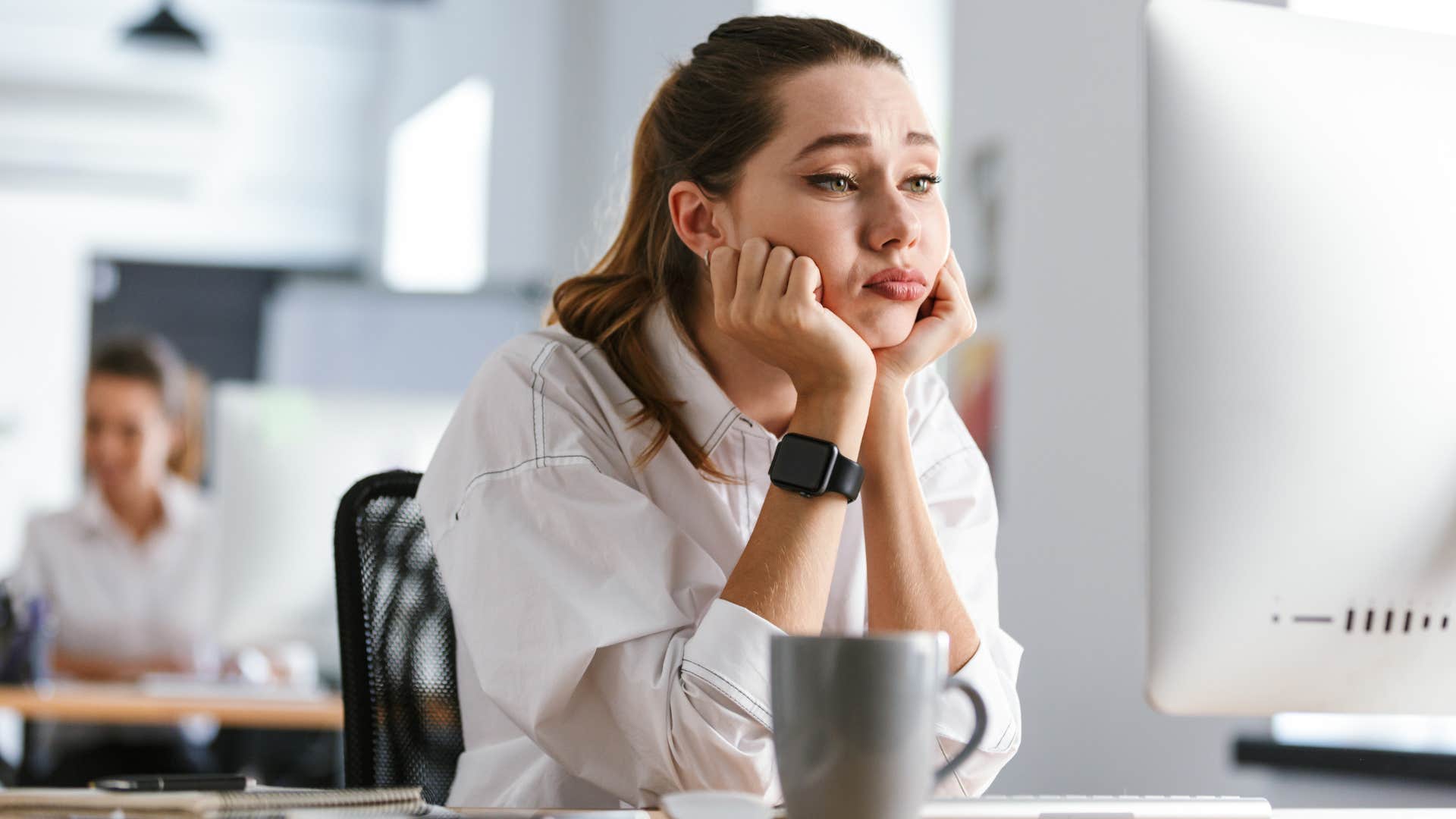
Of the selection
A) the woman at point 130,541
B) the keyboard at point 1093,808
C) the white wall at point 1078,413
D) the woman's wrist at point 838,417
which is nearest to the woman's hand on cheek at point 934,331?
the woman's wrist at point 838,417

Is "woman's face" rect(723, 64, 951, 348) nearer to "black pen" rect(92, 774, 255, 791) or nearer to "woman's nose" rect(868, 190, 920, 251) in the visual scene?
"woman's nose" rect(868, 190, 920, 251)

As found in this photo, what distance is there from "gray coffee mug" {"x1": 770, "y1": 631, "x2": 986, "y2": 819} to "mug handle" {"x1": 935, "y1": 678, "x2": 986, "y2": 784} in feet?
0.07

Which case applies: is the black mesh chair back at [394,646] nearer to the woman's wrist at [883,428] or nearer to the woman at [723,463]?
the woman at [723,463]

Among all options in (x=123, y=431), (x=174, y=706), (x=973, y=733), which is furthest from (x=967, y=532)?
(x=123, y=431)

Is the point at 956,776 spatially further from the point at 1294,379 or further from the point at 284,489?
the point at 284,489

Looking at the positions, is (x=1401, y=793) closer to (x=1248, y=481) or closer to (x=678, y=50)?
(x=1248, y=481)

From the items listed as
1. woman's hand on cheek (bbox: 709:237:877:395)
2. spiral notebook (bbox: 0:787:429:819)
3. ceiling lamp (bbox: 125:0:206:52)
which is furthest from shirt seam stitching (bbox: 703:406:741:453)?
ceiling lamp (bbox: 125:0:206:52)

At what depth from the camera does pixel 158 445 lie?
3.68 metres

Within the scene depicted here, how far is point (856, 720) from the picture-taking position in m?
0.62

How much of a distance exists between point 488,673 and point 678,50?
370 centimetres

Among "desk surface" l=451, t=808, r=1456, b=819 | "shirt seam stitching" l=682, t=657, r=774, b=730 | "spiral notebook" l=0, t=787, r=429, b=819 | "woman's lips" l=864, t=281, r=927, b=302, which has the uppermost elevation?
"woman's lips" l=864, t=281, r=927, b=302

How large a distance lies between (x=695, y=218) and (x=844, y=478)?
0.40 metres

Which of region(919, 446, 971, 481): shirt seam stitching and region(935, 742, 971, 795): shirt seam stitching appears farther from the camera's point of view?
region(919, 446, 971, 481): shirt seam stitching

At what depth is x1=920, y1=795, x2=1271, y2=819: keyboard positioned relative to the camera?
805 mm
